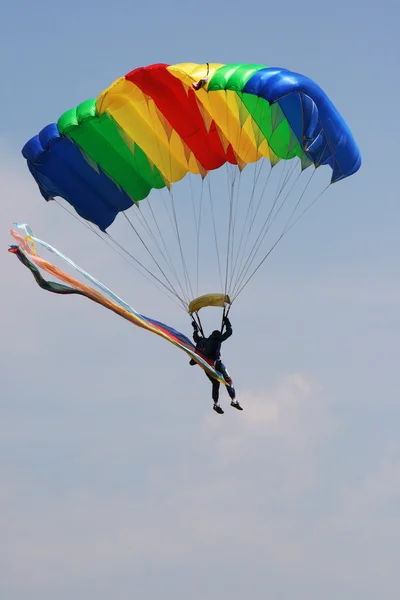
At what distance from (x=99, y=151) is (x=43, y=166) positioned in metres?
1.03

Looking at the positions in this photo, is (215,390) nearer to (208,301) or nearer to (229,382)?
(229,382)

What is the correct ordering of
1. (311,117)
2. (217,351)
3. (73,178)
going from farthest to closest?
(73,178), (217,351), (311,117)

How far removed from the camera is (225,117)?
80.4 feet

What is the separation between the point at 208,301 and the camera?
24.9m

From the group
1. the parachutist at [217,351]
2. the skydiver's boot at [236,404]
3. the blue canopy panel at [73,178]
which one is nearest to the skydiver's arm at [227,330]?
the parachutist at [217,351]

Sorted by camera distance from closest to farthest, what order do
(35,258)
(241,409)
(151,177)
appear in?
1. (35,258)
2. (241,409)
3. (151,177)

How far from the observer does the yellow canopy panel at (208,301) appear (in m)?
24.8

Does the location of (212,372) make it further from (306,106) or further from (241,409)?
(306,106)

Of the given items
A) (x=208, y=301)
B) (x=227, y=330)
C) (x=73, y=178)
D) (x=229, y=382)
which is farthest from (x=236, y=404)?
(x=73, y=178)

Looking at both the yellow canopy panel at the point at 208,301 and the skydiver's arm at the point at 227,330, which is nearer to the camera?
the skydiver's arm at the point at 227,330

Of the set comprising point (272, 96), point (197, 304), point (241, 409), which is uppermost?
point (272, 96)

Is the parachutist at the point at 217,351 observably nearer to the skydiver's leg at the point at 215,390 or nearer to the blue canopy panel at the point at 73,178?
the skydiver's leg at the point at 215,390

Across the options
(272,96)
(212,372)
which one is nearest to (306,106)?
(272,96)

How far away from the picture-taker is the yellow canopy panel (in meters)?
24.8
